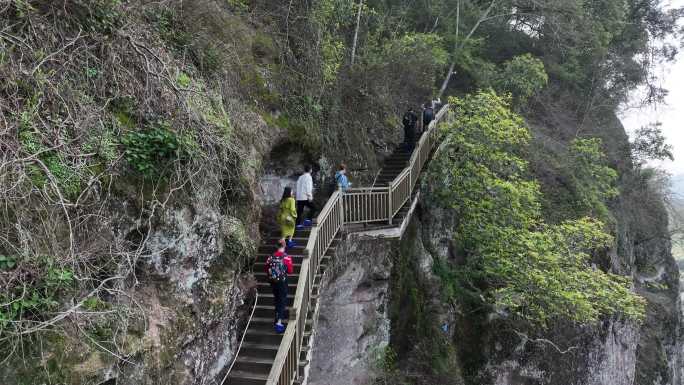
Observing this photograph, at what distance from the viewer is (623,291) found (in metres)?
10.4

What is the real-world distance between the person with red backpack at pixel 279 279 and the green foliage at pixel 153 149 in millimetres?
2011

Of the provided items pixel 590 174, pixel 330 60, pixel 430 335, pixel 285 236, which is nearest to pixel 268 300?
pixel 285 236

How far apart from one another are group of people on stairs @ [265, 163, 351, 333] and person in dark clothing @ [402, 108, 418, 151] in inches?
163

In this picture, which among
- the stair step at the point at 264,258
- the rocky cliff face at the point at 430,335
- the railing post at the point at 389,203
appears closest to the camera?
the stair step at the point at 264,258

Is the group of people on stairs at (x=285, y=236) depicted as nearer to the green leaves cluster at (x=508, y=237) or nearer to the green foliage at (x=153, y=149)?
the green foliage at (x=153, y=149)

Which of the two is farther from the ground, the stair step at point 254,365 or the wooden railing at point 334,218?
the wooden railing at point 334,218

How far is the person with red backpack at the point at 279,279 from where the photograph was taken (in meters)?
6.46

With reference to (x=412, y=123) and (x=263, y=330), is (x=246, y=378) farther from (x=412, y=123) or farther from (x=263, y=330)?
(x=412, y=123)

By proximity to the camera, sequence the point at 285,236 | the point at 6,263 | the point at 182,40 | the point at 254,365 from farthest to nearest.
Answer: the point at 285,236 → the point at 182,40 → the point at 254,365 → the point at 6,263

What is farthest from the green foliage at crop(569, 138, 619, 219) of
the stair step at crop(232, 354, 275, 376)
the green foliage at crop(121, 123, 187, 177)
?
the green foliage at crop(121, 123, 187, 177)

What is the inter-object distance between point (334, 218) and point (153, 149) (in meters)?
4.02

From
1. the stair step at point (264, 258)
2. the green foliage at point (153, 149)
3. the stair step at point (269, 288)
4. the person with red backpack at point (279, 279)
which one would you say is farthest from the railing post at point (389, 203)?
the green foliage at point (153, 149)

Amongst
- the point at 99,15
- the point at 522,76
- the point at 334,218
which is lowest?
the point at 334,218

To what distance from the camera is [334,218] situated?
28.9 ft
